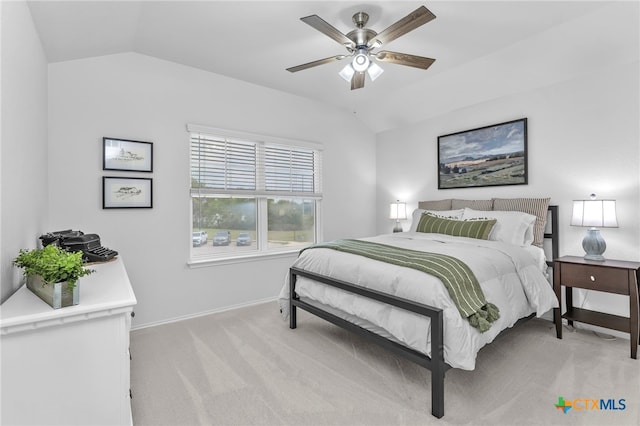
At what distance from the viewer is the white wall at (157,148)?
283 cm

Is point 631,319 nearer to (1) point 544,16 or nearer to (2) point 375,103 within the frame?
(1) point 544,16

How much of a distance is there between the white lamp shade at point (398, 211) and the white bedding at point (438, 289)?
1.44 m

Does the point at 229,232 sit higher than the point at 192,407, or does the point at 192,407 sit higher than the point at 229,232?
the point at 229,232

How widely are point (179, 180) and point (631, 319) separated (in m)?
4.19

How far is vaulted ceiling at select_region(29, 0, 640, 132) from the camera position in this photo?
94.3 inches

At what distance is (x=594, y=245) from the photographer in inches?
111

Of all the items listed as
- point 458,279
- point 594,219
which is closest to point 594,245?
point 594,219

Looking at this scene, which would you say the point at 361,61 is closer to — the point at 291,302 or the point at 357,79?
the point at 357,79

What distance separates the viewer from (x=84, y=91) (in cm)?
289

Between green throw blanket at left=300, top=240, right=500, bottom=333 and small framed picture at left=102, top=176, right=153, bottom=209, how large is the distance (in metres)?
2.27

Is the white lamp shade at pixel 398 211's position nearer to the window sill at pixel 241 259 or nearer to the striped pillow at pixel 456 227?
the striped pillow at pixel 456 227

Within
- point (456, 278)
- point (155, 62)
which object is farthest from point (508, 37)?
point (155, 62)

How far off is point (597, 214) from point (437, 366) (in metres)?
2.13

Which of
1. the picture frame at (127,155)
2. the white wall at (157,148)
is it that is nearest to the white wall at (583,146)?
the white wall at (157,148)
